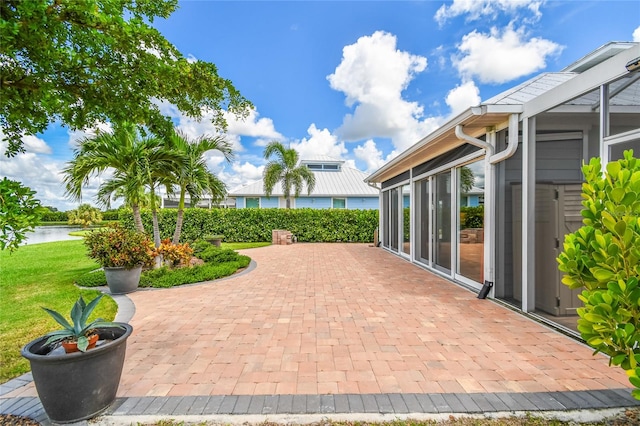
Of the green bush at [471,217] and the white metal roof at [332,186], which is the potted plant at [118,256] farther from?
the white metal roof at [332,186]

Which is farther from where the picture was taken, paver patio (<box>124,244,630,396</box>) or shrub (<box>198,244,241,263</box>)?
shrub (<box>198,244,241,263</box>)

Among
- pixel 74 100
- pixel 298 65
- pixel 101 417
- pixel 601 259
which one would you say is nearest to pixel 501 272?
pixel 601 259

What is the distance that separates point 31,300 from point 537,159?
920cm

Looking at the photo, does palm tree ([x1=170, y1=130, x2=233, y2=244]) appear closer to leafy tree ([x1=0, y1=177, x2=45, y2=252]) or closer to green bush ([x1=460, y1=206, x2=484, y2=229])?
leafy tree ([x1=0, y1=177, x2=45, y2=252])

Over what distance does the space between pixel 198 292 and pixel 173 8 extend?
4936 millimetres

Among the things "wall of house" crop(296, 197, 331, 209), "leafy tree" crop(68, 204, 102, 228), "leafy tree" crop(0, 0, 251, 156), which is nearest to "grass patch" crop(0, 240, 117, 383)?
"leafy tree" crop(0, 0, 251, 156)

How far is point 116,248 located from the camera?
625 cm

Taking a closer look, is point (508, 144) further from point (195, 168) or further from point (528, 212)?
point (195, 168)

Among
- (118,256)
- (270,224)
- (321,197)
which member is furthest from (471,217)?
(321,197)

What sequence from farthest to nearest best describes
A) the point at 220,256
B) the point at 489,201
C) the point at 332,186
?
the point at 332,186 → the point at 220,256 → the point at 489,201

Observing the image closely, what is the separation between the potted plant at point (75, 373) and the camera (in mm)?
2225

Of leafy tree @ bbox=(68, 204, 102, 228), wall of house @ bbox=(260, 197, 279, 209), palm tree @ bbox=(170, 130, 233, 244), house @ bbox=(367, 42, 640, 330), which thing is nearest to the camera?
house @ bbox=(367, 42, 640, 330)

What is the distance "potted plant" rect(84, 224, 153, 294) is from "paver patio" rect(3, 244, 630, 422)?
439mm

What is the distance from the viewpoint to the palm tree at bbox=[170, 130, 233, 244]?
819 cm
